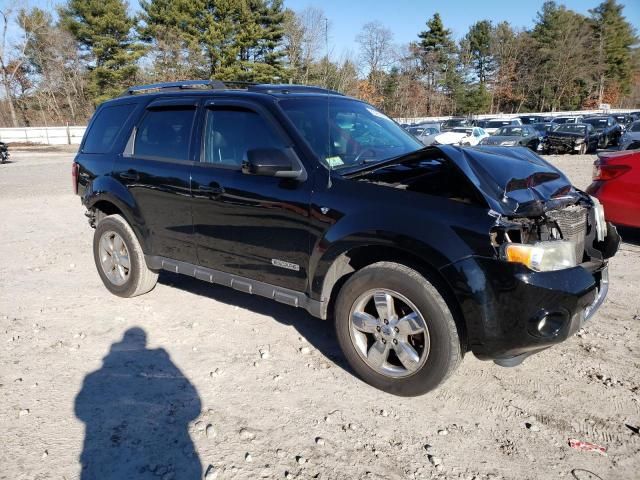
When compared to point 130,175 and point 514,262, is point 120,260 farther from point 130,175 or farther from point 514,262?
point 514,262

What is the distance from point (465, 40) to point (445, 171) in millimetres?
70301

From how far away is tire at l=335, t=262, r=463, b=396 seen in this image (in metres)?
2.98

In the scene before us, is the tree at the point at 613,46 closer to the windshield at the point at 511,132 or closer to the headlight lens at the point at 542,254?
the windshield at the point at 511,132

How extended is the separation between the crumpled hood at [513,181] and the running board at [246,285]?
1.35m

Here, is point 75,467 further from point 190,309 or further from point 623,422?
point 623,422

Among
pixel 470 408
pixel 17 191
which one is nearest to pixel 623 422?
pixel 470 408

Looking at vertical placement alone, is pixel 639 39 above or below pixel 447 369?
above

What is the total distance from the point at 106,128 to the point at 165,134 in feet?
3.55

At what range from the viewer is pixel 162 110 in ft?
15.3

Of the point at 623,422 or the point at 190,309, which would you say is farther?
the point at 190,309

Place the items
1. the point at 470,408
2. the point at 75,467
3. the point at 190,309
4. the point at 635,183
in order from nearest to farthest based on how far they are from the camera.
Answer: the point at 75,467 → the point at 470,408 → the point at 190,309 → the point at 635,183

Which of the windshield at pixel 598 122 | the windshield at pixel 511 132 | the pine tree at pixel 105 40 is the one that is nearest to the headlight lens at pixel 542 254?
the windshield at pixel 511 132

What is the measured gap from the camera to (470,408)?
10.3ft

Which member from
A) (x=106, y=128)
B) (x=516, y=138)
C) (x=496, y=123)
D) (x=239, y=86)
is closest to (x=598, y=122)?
(x=496, y=123)
